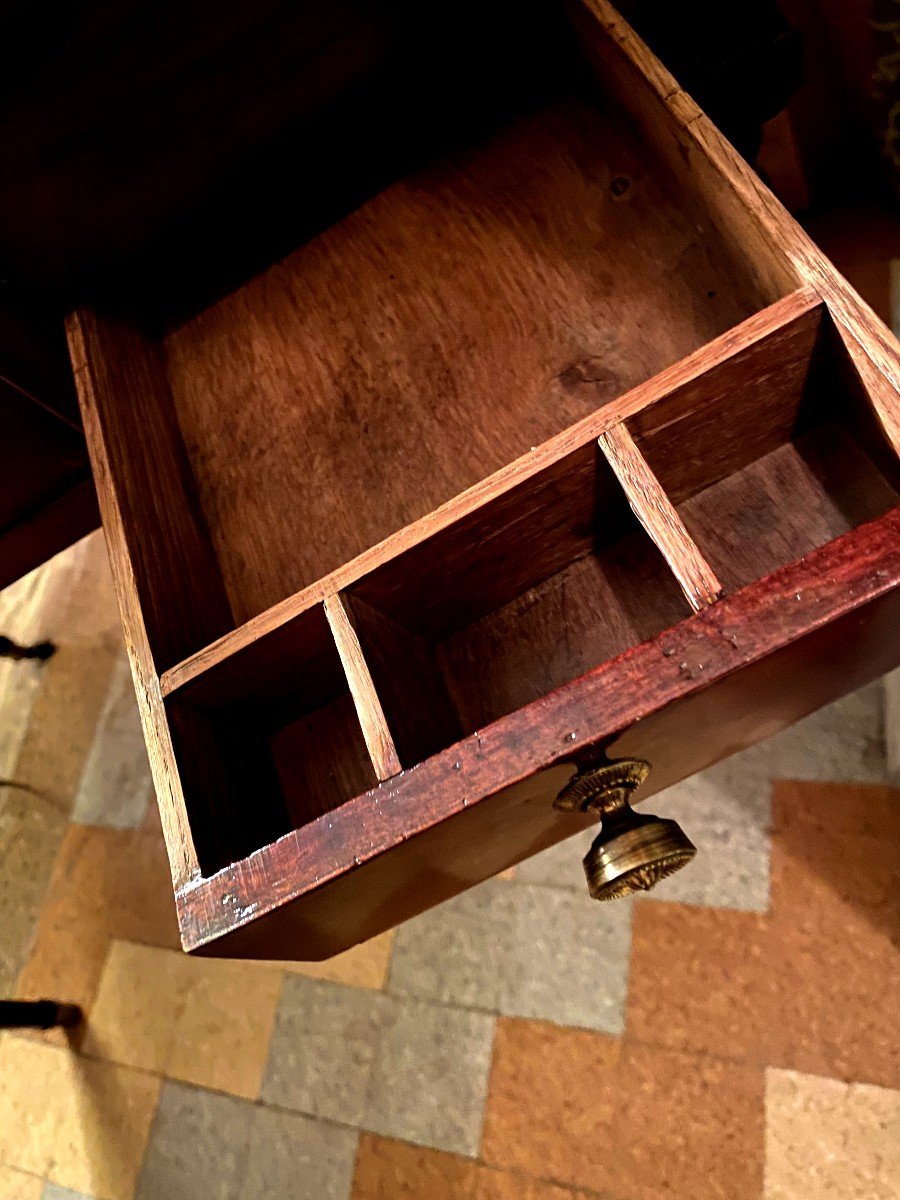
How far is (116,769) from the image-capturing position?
236cm

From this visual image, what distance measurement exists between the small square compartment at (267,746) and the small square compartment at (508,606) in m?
0.09

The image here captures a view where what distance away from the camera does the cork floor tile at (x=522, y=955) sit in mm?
1676

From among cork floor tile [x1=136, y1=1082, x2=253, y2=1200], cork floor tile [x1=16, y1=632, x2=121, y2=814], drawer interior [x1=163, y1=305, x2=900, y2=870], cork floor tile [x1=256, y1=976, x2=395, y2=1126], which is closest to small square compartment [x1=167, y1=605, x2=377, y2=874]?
drawer interior [x1=163, y1=305, x2=900, y2=870]

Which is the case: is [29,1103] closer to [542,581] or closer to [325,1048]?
[325,1048]

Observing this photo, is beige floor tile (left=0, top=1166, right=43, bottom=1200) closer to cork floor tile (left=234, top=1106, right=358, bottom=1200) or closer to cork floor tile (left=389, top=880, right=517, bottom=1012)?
cork floor tile (left=234, top=1106, right=358, bottom=1200)

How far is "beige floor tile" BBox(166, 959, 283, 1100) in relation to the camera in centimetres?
186

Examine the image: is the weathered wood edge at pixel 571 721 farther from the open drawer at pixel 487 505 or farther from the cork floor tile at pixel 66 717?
the cork floor tile at pixel 66 717

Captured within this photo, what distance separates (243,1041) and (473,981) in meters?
0.55

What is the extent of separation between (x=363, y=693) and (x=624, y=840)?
27cm

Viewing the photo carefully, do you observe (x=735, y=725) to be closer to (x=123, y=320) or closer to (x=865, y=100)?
(x=123, y=320)

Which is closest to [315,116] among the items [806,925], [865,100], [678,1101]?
[865,100]

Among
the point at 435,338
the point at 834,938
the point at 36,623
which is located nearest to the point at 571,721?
the point at 435,338

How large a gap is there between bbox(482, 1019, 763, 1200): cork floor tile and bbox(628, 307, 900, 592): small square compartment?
3.65 ft

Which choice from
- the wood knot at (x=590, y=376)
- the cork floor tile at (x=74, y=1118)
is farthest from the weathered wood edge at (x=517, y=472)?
the cork floor tile at (x=74, y=1118)
